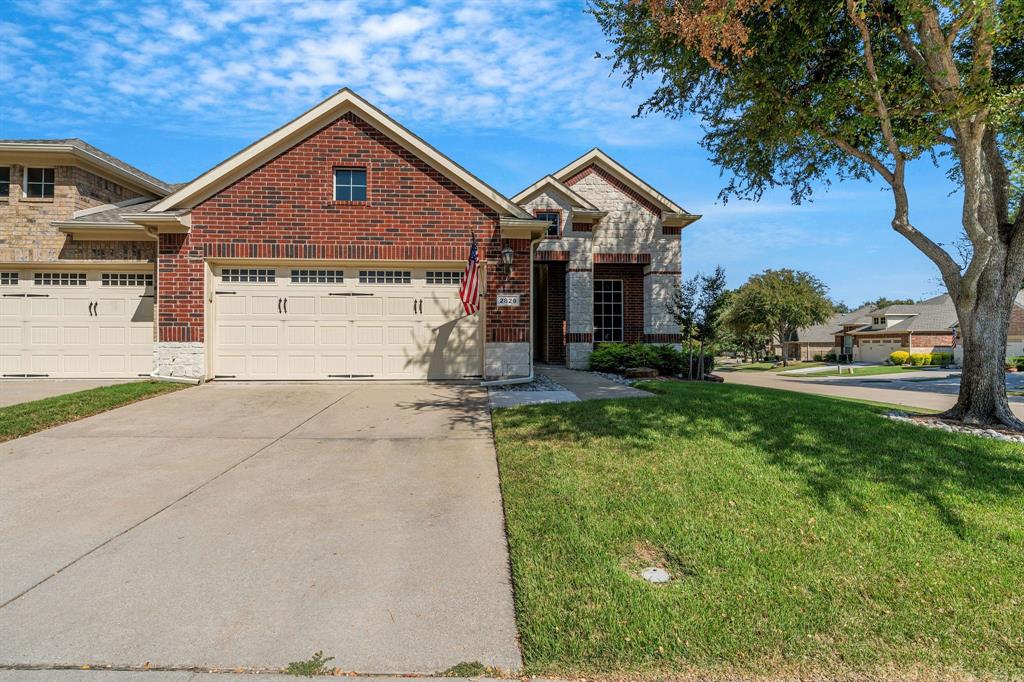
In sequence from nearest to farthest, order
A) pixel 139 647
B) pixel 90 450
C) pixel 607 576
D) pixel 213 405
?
pixel 139 647 → pixel 607 576 → pixel 90 450 → pixel 213 405

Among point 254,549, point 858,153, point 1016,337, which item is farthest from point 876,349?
point 254,549

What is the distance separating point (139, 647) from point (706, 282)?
46.3 feet

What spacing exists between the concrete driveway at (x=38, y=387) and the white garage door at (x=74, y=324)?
1.58 feet

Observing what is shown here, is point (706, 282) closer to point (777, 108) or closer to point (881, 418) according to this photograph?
point (777, 108)

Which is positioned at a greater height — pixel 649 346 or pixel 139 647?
pixel 649 346

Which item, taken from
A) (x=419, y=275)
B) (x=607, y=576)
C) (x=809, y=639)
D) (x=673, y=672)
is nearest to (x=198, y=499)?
(x=607, y=576)

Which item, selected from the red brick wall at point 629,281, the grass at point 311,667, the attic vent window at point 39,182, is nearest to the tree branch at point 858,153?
the red brick wall at point 629,281

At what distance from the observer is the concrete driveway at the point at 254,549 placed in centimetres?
276

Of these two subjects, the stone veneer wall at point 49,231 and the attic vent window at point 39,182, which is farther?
the attic vent window at point 39,182

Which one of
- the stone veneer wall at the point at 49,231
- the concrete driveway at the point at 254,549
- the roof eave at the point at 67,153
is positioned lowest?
the concrete driveway at the point at 254,549

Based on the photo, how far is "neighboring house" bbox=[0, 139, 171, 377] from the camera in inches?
453

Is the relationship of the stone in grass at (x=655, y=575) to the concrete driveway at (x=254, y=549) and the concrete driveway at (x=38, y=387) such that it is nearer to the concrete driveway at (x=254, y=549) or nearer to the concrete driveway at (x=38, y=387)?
the concrete driveway at (x=254, y=549)

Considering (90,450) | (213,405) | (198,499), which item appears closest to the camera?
(198,499)

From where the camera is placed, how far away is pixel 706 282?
1429 cm
